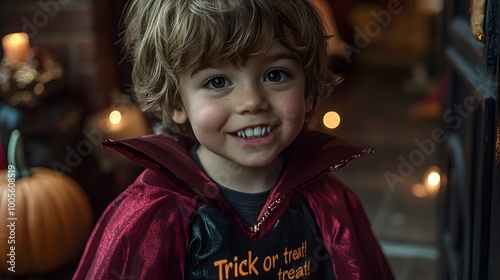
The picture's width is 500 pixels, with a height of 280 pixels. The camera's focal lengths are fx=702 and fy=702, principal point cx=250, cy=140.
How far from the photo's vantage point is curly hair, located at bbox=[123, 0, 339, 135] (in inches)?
50.1

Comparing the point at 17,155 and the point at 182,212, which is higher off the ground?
the point at 17,155

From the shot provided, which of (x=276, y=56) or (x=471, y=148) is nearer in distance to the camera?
(x=276, y=56)

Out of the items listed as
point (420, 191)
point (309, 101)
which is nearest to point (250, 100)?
point (309, 101)

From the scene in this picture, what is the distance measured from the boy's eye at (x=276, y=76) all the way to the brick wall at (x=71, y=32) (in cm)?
180

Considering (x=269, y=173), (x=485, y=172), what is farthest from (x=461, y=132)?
(x=269, y=173)

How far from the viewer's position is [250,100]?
1.30 meters

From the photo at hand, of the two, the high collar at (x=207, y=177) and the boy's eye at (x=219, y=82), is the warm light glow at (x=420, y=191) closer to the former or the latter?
the high collar at (x=207, y=177)

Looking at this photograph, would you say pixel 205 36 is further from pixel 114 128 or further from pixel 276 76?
pixel 114 128

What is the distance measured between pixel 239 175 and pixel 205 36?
0.32m

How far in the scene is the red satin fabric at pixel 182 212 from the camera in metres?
1.36

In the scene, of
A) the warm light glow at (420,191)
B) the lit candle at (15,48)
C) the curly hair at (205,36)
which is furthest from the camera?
the warm light glow at (420,191)

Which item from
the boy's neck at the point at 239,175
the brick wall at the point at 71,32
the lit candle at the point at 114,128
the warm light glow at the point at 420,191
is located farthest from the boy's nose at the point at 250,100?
the warm light glow at the point at 420,191

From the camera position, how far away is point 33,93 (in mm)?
2648

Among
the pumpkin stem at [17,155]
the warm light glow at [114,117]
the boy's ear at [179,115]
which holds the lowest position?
the pumpkin stem at [17,155]
